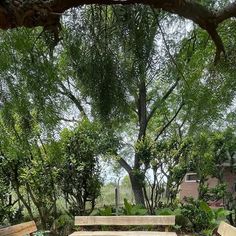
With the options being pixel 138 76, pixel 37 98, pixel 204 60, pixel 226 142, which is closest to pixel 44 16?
pixel 138 76

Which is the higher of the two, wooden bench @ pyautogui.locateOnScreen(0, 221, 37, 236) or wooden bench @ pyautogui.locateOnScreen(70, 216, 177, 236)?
wooden bench @ pyautogui.locateOnScreen(70, 216, 177, 236)

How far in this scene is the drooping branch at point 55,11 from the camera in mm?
2150

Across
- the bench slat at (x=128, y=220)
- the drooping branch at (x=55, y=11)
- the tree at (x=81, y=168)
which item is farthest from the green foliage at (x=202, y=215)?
the drooping branch at (x=55, y=11)

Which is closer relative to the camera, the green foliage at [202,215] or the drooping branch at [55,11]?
the drooping branch at [55,11]

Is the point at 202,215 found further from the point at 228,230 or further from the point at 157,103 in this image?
the point at 157,103

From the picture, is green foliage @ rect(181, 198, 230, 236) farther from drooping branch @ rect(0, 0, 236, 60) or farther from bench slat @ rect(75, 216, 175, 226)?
drooping branch @ rect(0, 0, 236, 60)

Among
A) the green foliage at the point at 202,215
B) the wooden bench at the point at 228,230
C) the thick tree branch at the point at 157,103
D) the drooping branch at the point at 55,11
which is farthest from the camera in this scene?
the thick tree branch at the point at 157,103

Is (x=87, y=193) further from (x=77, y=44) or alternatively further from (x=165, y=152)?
(x=77, y=44)

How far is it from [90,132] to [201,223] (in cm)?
244

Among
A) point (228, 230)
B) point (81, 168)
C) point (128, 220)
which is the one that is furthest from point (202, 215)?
point (228, 230)

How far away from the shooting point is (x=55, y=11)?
95.8 inches

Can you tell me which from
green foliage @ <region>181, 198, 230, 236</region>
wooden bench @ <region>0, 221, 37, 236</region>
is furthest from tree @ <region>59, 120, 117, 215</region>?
wooden bench @ <region>0, 221, 37, 236</region>

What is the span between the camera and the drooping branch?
2150 mm

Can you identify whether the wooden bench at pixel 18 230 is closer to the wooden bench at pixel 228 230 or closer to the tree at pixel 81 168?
the wooden bench at pixel 228 230
